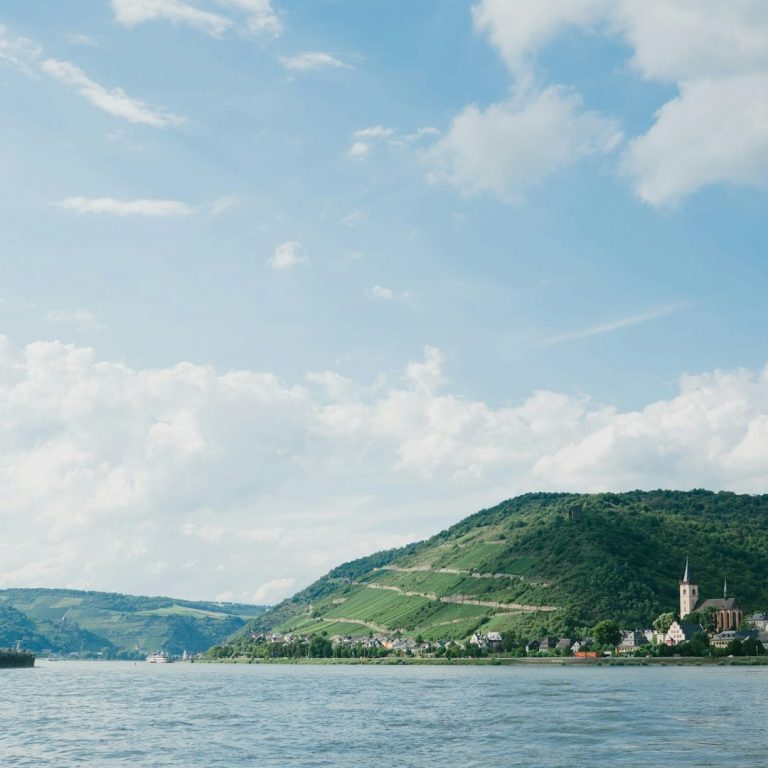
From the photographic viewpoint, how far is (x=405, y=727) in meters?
76.8

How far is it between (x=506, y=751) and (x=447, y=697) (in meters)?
49.3

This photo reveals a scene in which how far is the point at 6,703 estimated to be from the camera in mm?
107375

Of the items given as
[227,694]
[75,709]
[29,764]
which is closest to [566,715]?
[29,764]

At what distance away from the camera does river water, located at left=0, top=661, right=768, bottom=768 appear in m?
58.6

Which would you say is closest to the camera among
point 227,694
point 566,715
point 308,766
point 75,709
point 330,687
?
point 308,766

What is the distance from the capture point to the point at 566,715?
82250 millimetres

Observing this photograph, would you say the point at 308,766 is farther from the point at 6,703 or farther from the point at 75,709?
the point at 6,703

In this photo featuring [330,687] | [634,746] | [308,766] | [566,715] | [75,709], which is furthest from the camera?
[330,687]

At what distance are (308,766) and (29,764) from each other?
1611 cm

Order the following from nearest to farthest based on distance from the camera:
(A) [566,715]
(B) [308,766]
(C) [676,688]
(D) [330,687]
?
1. (B) [308,766]
2. (A) [566,715]
3. (C) [676,688]
4. (D) [330,687]

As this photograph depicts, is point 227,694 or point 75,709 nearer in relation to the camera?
point 75,709

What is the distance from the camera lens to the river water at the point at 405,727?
58.6 m

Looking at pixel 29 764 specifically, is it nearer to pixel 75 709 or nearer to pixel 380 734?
pixel 380 734

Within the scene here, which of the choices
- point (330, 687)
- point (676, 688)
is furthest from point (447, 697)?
point (330, 687)
